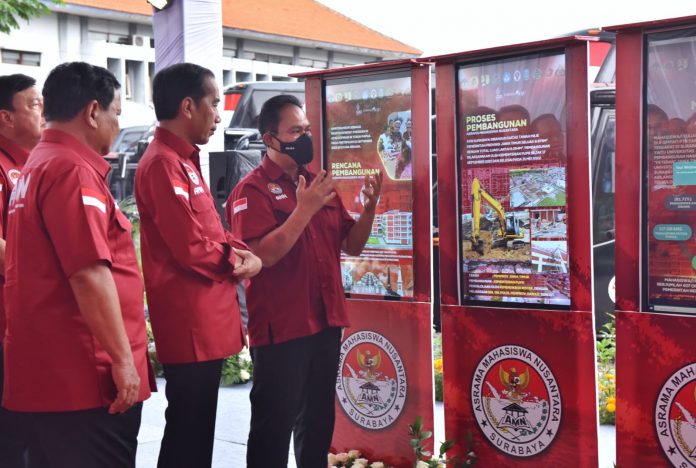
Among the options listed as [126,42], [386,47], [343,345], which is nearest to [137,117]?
[126,42]

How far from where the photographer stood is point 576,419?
4188mm

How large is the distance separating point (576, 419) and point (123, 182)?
48.1 feet

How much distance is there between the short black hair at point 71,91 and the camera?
325cm

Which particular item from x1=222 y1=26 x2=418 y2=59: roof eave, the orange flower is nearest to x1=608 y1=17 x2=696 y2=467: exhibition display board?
the orange flower

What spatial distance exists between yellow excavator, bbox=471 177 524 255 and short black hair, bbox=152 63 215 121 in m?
1.24

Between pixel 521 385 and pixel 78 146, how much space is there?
82.2 inches

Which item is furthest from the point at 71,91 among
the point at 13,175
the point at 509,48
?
the point at 509,48

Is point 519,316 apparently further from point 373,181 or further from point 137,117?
point 137,117

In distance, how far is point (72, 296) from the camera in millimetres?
3135

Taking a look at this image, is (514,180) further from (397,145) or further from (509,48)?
(397,145)

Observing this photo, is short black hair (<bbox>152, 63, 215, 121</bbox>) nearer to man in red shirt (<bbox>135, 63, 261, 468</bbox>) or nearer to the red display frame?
man in red shirt (<bbox>135, 63, 261, 468</bbox>)

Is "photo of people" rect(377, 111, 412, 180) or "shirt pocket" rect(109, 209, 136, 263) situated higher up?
"photo of people" rect(377, 111, 412, 180)

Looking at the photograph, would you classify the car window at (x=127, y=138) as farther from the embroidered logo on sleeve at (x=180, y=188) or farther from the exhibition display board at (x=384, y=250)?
the embroidered logo on sleeve at (x=180, y=188)

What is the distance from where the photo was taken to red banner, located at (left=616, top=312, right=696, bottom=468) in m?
3.85
